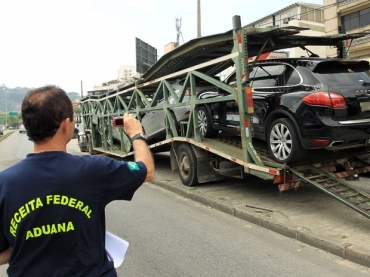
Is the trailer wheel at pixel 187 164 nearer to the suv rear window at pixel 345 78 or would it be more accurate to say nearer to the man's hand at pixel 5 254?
the suv rear window at pixel 345 78

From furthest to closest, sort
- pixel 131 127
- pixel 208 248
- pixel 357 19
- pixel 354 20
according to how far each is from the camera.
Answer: pixel 354 20
pixel 357 19
pixel 208 248
pixel 131 127

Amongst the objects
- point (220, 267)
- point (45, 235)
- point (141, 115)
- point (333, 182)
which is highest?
point (141, 115)

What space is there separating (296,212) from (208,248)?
184 centimetres

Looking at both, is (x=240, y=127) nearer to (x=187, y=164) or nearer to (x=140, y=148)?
(x=187, y=164)

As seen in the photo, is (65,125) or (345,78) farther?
(345,78)

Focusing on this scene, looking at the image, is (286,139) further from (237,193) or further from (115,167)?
(115,167)

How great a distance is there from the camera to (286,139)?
557 cm

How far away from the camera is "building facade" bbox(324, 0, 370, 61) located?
22.9m

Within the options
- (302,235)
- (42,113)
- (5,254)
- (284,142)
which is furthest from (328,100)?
(5,254)

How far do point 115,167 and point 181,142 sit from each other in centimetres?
664

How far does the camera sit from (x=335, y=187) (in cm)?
529

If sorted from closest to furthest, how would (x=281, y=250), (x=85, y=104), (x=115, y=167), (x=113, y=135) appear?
(x=115, y=167) → (x=281, y=250) → (x=113, y=135) → (x=85, y=104)

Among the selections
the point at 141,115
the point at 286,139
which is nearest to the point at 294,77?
the point at 286,139

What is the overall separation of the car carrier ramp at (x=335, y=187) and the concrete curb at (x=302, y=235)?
2.14 ft
